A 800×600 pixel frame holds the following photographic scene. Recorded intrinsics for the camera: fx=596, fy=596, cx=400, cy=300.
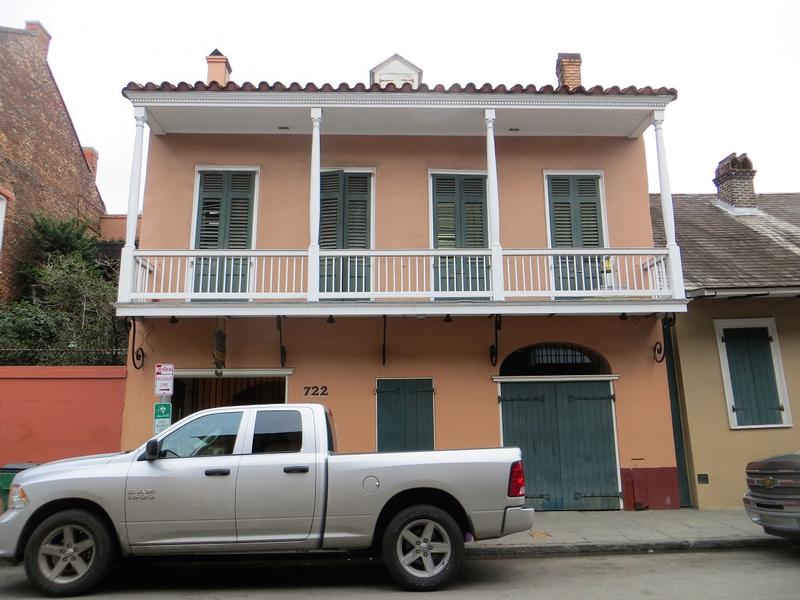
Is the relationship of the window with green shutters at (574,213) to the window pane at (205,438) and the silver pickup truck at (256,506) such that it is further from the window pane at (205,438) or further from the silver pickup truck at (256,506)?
the window pane at (205,438)

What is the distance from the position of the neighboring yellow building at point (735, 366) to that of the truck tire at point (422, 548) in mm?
6022

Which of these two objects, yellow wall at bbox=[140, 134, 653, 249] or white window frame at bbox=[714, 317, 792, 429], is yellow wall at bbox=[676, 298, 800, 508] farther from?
yellow wall at bbox=[140, 134, 653, 249]

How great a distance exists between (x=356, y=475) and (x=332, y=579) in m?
1.42

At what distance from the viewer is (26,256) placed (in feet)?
52.2

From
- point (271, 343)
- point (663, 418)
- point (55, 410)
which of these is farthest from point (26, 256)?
point (663, 418)

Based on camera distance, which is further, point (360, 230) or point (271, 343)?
point (360, 230)

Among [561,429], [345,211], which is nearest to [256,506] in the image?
[561,429]

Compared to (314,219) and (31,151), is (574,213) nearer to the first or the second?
(314,219)

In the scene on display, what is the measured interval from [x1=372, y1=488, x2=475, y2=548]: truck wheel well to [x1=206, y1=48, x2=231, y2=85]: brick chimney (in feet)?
31.1

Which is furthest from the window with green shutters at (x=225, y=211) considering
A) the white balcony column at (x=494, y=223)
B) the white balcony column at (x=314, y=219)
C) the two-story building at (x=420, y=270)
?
the white balcony column at (x=494, y=223)

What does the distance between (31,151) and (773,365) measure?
18.7 metres

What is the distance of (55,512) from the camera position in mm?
5836

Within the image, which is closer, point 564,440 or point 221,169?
point 564,440

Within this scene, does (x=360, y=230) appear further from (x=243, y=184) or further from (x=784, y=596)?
(x=784, y=596)
